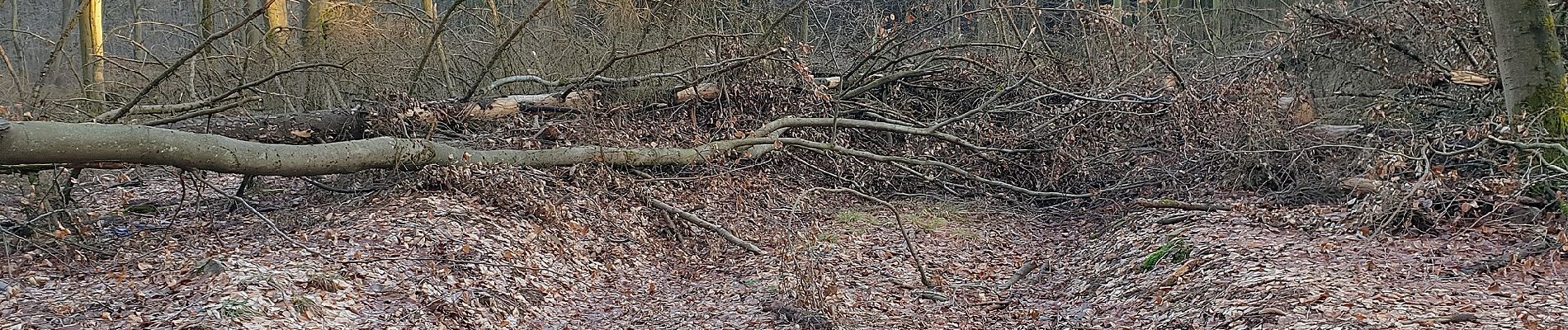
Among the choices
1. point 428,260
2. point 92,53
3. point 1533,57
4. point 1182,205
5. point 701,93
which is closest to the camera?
point 428,260

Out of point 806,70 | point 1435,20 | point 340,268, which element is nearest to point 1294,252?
point 1435,20

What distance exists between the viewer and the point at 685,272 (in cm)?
815

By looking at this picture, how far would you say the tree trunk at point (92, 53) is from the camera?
10695 millimetres

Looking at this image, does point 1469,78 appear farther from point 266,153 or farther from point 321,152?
point 266,153

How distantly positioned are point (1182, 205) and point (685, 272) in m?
4.35

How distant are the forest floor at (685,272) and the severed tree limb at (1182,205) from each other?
237 mm

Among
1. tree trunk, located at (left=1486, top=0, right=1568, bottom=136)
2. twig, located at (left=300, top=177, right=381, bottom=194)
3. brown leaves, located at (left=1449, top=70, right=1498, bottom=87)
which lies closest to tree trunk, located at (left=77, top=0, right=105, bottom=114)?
twig, located at (left=300, top=177, right=381, bottom=194)

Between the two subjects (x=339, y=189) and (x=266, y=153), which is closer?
(x=266, y=153)

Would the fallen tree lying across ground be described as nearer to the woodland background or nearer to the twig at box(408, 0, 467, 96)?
the woodland background

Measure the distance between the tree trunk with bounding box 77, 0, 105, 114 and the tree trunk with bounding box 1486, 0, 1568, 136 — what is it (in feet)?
38.0

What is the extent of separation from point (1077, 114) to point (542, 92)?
5.51m

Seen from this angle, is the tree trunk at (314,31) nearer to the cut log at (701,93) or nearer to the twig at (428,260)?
the cut log at (701,93)

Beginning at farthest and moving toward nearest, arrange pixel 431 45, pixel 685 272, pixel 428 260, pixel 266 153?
1. pixel 431 45
2. pixel 685 272
3. pixel 266 153
4. pixel 428 260

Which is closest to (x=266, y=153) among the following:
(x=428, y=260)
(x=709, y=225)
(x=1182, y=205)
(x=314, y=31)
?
(x=428, y=260)
